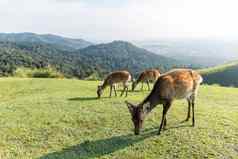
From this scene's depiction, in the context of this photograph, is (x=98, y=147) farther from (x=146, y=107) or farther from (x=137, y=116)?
(x=146, y=107)

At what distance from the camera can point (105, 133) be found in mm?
13656

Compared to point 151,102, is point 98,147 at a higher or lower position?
lower

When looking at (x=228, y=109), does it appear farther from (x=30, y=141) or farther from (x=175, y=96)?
(x=30, y=141)

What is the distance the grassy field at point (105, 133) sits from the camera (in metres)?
12.1

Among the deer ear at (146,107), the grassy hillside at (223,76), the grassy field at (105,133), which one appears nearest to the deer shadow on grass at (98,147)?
the grassy field at (105,133)

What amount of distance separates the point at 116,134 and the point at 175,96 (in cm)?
263

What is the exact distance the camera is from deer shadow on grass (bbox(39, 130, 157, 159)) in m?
11.9

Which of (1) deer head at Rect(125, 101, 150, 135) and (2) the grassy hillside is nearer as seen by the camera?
(1) deer head at Rect(125, 101, 150, 135)

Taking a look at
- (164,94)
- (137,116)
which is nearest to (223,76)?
(164,94)

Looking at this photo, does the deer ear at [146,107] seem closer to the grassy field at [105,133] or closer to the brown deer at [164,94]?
the brown deer at [164,94]

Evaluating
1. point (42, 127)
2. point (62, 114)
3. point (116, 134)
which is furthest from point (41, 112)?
point (116, 134)

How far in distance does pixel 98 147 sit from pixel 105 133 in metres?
1.27

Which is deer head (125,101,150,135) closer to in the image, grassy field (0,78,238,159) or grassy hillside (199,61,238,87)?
grassy field (0,78,238,159)

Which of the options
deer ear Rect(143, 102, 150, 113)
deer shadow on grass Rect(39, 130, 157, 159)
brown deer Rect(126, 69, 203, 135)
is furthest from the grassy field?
deer ear Rect(143, 102, 150, 113)
